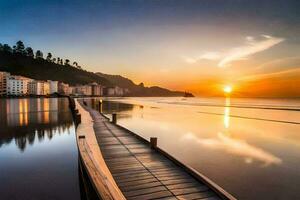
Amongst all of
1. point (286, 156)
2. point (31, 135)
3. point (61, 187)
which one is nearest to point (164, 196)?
point (61, 187)

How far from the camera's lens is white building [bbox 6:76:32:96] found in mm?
129812

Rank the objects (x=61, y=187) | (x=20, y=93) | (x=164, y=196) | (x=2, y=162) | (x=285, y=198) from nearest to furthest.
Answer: (x=164, y=196) → (x=285, y=198) → (x=61, y=187) → (x=2, y=162) → (x=20, y=93)

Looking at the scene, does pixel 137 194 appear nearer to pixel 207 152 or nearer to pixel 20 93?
pixel 207 152

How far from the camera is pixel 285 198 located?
31.5 ft

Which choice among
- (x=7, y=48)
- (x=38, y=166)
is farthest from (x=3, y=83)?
(x=38, y=166)

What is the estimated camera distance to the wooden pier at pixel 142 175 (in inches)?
248

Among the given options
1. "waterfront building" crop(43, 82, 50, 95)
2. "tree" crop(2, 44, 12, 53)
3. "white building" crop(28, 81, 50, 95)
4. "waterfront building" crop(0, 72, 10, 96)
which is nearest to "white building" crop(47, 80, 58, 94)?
"waterfront building" crop(43, 82, 50, 95)

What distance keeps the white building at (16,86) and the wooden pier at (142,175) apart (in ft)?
469

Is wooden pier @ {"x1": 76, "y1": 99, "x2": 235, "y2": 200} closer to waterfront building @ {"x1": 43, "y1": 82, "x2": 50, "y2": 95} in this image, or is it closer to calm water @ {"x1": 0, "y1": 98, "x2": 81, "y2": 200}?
calm water @ {"x1": 0, "y1": 98, "x2": 81, "y2": 200}

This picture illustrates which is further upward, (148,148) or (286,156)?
(148,148)

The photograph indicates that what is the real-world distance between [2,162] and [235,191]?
1418 cm

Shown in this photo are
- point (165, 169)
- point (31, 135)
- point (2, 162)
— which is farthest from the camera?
point (31, 135)

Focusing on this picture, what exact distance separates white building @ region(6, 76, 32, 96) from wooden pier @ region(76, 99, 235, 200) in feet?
469

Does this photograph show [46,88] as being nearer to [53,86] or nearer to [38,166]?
[53,86]
